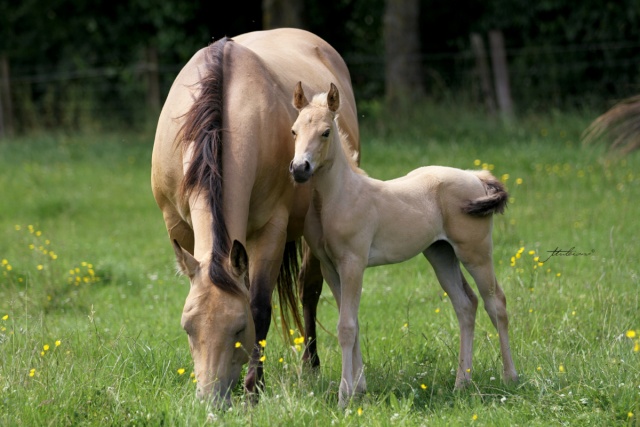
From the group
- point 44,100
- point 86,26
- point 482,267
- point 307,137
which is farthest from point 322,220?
point 86,26

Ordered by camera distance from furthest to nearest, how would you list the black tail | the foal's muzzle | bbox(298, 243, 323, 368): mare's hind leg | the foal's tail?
bbox(298, 243, 323, 368): mare's hind leg < the black tail < the foal's tail < the foal's muzzle

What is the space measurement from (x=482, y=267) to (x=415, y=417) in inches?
41.9

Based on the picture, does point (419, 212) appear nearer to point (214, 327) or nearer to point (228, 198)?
point (228, 198)

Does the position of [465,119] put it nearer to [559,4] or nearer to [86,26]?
[559,4]

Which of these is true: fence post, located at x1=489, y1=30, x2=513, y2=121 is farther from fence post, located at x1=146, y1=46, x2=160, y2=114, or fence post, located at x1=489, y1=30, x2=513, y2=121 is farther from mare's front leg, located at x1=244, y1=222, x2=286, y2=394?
mare's front leg, located at x1=244, y1=222, x2=286, y2=394

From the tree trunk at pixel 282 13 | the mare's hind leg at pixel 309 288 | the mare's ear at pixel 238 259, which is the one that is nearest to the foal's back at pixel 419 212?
the mare's ear at pixel 238 259

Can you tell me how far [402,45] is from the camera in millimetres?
17469

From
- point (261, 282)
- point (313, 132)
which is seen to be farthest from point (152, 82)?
point (313, 132)

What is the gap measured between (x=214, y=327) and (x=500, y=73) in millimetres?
13177

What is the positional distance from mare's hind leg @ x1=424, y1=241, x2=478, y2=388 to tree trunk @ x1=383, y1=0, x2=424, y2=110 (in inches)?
472

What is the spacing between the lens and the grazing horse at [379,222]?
4.79 meters

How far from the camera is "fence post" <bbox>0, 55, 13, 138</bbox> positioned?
20000 millimetres

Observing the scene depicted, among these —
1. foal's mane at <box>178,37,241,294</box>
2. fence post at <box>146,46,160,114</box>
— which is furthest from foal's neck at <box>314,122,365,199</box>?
fence post at <box>146,46,160,114</box>

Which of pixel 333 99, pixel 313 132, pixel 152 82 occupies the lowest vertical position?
pixel 152 82
